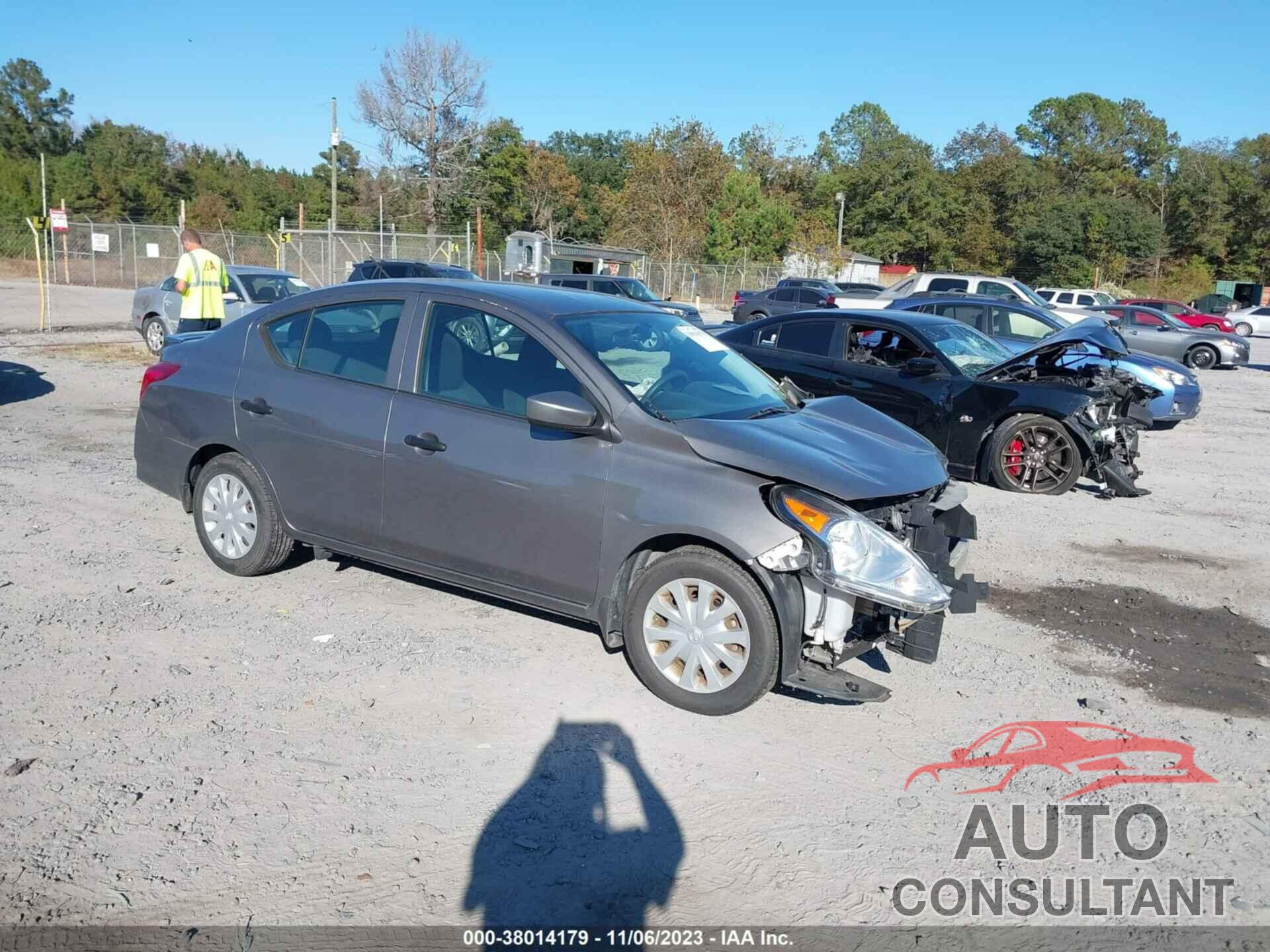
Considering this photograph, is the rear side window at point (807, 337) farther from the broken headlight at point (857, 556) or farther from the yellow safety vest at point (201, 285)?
the broken headlight at point (857, 556)

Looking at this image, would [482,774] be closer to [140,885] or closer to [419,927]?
[419,927]

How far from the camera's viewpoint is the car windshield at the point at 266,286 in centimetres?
1549

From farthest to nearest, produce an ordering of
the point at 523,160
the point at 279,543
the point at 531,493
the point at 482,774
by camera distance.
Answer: the point at 523,160 → the point at 279,543 → the point at 531,493 → the point at 482,774

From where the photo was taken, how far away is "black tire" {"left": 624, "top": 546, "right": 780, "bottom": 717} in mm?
4273

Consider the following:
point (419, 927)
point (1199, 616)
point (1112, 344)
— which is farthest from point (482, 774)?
point (1112, 344)

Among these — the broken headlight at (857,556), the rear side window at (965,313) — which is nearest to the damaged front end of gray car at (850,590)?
the broken headlight at (857,556)

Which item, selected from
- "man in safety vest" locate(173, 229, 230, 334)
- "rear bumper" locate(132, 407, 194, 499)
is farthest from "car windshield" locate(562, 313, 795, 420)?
"man in safety vest" locate(173, 229, 230, 334)

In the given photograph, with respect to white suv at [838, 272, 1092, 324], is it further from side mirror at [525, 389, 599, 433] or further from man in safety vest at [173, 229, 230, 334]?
side mirror at [525, 389, 599, 433]

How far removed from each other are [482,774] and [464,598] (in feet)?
6.49

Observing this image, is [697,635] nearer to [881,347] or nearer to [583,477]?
[583,477]

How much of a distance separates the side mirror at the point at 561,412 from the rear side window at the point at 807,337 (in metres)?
6.15

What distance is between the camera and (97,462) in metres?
8.88

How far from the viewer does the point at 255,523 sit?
19.1 feet

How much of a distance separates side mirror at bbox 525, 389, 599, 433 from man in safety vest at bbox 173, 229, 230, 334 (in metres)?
7.65
